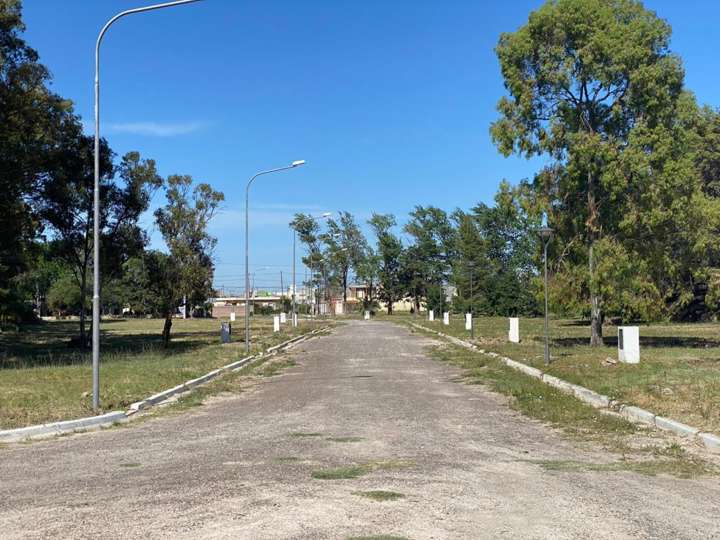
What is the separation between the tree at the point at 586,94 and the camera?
25.2 metres

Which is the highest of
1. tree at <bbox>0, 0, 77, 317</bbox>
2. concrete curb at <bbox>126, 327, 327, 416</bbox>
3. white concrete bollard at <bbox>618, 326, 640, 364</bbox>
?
tree at <bbox>0, 0, 77, 317</bbox>

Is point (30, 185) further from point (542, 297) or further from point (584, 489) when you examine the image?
point (584, 489)

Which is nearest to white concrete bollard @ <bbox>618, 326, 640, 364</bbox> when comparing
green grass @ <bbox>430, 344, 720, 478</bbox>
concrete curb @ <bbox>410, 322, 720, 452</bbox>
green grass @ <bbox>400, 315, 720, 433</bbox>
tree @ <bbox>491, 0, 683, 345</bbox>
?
green grass @ <bbox>400, 315, 720, 433</bbox>

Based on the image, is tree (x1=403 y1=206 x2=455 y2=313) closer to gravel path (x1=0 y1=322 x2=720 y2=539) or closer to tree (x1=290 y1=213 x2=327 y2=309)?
tree (x1=290 y1=213 x2=327 y2=309)

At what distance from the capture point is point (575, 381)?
1579cm

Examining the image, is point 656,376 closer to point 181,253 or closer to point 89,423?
point 89,423

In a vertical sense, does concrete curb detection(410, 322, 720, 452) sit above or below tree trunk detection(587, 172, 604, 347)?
below

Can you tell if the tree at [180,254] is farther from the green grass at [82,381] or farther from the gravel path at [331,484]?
the gravel path at [331,484]

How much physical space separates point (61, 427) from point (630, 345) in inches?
550

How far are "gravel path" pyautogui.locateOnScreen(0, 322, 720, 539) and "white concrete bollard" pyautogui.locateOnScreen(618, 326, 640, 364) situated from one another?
7.48 meters

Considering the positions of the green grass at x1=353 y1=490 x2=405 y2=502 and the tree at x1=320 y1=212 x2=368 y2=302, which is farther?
the tree at x1=320 y1=212 x2=368 y2=302

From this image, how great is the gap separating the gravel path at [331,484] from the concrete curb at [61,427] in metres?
0.54

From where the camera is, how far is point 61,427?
11.2m

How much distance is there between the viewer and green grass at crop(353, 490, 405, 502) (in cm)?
651
